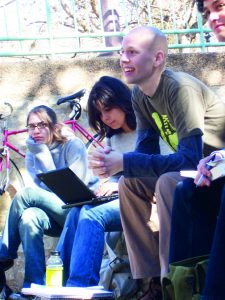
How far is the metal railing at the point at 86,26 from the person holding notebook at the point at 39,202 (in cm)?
132

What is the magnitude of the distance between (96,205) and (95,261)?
481 millimetres

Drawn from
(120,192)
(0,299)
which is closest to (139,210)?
(120,192)

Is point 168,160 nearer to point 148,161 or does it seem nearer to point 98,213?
point 148,161

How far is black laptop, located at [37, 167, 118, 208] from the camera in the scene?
4238mm

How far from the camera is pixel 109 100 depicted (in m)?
4.50

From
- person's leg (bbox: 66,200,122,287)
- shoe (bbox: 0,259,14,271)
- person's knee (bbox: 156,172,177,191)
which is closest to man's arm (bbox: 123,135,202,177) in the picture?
person's knee (bbox: 156,172,177,191)

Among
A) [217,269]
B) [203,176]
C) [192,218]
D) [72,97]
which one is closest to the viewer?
[217,269]

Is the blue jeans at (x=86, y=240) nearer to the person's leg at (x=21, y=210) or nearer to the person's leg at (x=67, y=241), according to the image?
the person's leg at (x=67, y=241)

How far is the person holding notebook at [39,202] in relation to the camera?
4449 millimetres

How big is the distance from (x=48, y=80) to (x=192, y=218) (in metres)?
3.34

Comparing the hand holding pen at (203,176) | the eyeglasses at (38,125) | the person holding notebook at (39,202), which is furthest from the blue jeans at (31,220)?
the hand holding pen at (203,176)

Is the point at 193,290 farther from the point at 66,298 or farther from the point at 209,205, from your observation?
the point at 66,298

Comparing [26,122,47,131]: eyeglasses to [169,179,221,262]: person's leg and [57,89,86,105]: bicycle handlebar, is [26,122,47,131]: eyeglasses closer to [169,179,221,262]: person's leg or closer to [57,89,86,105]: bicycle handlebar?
[57,89,86,105]: bicycle handlebar

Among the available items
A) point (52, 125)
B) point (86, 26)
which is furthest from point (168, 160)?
point (86, 26)
